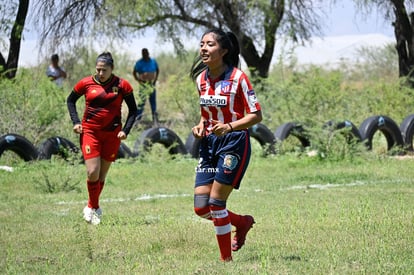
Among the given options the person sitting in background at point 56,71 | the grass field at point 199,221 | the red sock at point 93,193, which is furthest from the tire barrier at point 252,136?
the person sitting in background at point 56,71

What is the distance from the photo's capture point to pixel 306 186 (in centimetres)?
1231

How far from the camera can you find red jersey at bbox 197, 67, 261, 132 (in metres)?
6.95

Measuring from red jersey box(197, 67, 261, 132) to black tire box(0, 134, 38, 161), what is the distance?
758 cm

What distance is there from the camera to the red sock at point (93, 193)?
9.57m

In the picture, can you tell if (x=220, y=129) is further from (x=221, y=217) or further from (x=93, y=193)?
(x=93, y=193)

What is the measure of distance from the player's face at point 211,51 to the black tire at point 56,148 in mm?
7436

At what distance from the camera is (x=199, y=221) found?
30.2 ft

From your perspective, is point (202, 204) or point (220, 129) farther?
point (202, 204)

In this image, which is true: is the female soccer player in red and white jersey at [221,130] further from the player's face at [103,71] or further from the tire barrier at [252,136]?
the tire barrier at [252,136]

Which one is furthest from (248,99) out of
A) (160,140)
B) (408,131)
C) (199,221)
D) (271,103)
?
(271,103)

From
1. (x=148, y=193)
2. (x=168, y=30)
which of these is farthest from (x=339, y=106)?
(x=168, y=30)

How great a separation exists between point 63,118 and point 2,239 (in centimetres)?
803

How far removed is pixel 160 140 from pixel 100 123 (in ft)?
19.1

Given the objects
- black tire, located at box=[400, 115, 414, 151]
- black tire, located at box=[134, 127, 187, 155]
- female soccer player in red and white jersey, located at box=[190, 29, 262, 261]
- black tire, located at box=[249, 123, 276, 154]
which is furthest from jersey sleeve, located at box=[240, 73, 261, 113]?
black tire, located at box=[400, 115, 414, 151]
